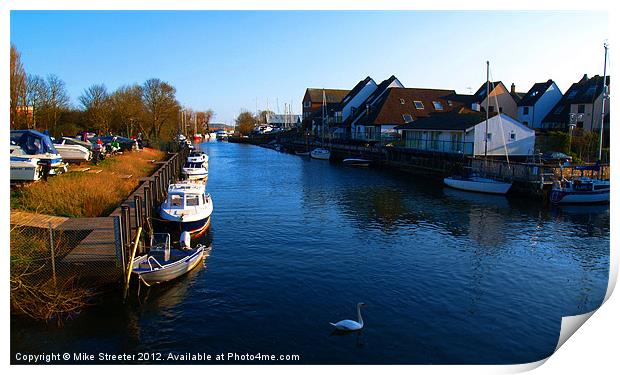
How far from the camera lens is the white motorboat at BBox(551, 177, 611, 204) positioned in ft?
106

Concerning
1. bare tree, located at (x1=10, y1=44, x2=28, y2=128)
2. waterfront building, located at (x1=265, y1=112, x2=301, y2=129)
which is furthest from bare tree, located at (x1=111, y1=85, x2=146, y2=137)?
waterfront building, located at (x1=265, y1=112, x2=301, y2=129)

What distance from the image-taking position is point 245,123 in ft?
523

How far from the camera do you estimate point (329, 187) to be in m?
41.6

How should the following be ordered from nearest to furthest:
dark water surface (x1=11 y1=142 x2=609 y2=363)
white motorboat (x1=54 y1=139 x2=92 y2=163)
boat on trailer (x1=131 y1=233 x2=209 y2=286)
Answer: dark water surface (x1=11 y1=142 x2=609 y2=363), boat on trailer (x1=131 y1=233 x2=209 y2=286), white motorboat (x1=54 y1=139 x2=92 y2=163)

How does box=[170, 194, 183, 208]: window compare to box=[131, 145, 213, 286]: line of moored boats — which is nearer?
box=[131, 145, 213, 286]: line of moored boats

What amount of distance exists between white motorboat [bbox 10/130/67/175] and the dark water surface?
8.57 metres

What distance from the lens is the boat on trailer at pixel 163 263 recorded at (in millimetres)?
15305

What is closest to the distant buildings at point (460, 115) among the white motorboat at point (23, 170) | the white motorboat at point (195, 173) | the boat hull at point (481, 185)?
the boat hull at point (481, 185)

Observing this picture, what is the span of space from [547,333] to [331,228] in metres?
12.9

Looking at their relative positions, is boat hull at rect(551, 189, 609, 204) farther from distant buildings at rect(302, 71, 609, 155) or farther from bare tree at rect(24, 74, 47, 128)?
bare tree at rect(24, 74, 47, 128)

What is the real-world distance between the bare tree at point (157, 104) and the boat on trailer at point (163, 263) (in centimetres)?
6224

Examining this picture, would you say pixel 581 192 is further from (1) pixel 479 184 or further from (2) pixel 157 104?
(2) pixel 157 104

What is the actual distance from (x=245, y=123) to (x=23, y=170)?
13847 cm

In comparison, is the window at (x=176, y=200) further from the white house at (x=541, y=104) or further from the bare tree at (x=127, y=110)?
the white house at (x=541, y=104)
